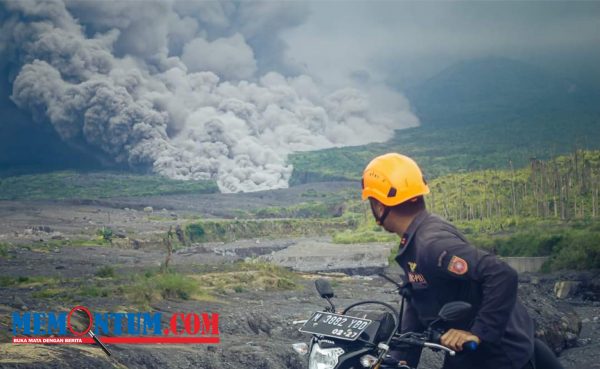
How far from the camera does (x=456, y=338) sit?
4598 millimetres

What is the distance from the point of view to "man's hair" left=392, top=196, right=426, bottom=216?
5.09 meters

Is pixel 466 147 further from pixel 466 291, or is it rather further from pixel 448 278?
pixel 448 278

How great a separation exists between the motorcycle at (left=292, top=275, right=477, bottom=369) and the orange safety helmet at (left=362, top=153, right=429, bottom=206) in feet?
1.65

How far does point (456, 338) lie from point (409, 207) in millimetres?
868

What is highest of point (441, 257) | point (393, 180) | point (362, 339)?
point (393, 180)

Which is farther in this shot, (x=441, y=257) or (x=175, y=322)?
(x=175, y=322)

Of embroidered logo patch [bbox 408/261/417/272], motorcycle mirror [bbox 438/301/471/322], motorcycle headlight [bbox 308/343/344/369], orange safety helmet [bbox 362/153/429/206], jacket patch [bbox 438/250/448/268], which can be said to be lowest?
motorcycle headlight [bbox 308/343/344/369]

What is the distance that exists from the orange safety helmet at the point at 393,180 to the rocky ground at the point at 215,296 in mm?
8147

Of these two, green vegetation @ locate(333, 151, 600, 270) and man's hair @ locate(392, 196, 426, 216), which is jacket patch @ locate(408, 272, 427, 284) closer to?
man's hair @ locate(392, 196, 426, 216)

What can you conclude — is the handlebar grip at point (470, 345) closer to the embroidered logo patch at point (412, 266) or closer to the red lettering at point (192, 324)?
the embroidered logo patch at point (412, 266)

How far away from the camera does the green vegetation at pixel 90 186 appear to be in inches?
4252

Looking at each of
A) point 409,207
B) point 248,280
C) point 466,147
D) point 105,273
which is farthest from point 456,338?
point 466,147

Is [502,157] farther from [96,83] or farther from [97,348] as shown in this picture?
[97,348]

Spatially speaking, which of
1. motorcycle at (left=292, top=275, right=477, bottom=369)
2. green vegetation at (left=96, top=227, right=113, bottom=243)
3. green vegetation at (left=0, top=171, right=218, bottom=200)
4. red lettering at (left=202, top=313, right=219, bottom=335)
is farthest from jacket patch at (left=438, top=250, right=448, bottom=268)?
green vegetation at (left=0, top=171, right=218, bottom=200)
